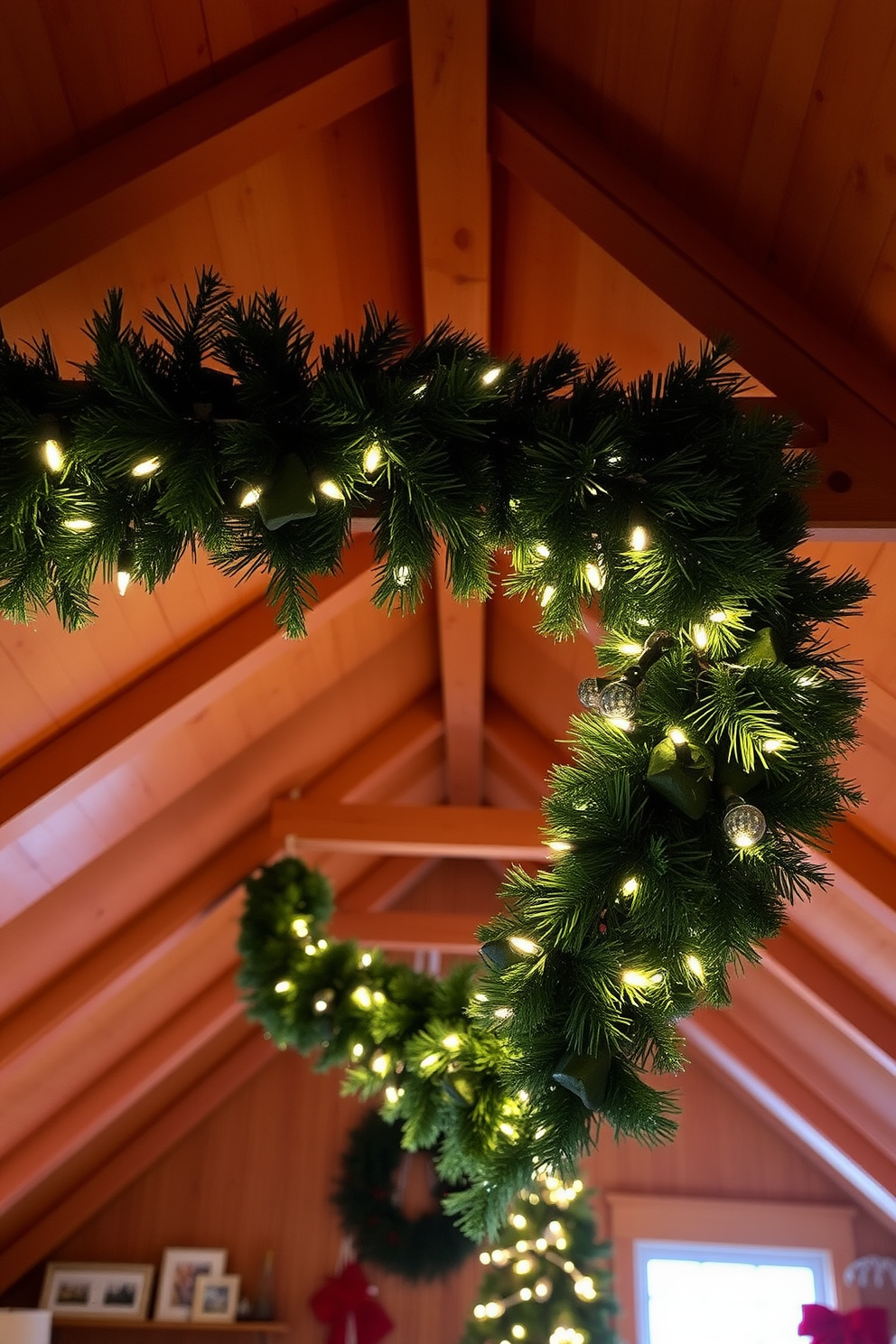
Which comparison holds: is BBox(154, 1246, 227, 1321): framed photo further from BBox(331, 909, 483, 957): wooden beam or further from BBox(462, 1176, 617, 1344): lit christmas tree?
BBox(331, 909, 483, 957): wooden beam

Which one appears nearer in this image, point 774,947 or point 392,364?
point 392,364

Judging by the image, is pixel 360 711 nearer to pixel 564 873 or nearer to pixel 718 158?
pixel 718 158

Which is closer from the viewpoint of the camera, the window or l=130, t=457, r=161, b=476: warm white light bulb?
l=130, t=457, r=161, b=476: warm white light bulb

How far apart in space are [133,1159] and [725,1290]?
9.74 feet

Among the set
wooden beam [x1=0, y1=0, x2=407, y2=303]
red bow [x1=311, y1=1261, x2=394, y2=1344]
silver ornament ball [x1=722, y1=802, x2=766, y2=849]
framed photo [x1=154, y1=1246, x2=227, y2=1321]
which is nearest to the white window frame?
red bow [x1=311, y1=1261, x2=394, y2=1344]

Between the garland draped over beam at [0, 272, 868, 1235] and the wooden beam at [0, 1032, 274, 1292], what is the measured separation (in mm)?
4624

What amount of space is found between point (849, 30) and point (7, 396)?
1217mm

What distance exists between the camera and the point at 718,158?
1.73 m

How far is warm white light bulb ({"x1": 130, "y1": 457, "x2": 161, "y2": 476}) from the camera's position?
1.04 metres

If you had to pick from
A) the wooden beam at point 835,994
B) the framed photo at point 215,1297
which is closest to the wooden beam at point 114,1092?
the framed photo at point 215,1297

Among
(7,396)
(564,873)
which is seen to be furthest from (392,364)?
(564,873)

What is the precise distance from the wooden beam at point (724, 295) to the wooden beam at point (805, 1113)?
331 cm

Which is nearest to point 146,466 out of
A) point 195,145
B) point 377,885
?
point 195,145

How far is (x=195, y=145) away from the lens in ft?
5.33
